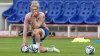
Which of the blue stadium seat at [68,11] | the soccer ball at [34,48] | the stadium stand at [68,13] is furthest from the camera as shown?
the blue stadium seat at [68,11]

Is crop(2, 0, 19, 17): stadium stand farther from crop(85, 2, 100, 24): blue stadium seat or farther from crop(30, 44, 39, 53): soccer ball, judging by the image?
crop(30, 44, 39, 53): soccer ball

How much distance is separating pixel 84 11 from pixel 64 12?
3.43ft

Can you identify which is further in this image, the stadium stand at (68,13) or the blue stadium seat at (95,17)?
the stadium stand at (68,13)

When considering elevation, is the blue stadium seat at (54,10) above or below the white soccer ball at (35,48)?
below

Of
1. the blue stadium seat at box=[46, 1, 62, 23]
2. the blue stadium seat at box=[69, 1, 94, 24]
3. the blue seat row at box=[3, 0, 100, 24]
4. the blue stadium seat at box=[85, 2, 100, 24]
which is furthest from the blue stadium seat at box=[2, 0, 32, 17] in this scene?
the blue stadium seat at box=[85, 2, 100, 24]

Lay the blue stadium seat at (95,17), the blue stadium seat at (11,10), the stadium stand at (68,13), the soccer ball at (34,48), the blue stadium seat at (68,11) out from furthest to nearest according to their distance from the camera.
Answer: the blue stadium seat at (11,10) → the blue stadium seat at (68,11) → the stadium stand at (68,13) → the blue stadium seat at (95,17) → the soccer ball at (34,48)

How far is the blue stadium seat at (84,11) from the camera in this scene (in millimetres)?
24258

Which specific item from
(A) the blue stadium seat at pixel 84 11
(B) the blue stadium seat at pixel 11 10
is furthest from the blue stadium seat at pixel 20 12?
(A) the blue stadium seat at pixel 84 11

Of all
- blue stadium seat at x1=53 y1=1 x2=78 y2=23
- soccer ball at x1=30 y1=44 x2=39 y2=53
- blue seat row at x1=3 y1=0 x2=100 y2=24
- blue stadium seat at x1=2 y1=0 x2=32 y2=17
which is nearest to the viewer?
soccer ball at x1=30 y1=44 x2=39 y2=53

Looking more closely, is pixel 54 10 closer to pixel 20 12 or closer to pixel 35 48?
pixel 20 12

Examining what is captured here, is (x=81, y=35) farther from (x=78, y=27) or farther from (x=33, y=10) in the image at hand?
(x=33, y=10)

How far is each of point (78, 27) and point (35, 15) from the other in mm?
13490

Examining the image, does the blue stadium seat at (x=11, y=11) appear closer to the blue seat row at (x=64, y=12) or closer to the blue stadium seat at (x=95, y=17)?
the blue seat row at (x=64, y=12)

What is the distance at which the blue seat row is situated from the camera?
24188mm
